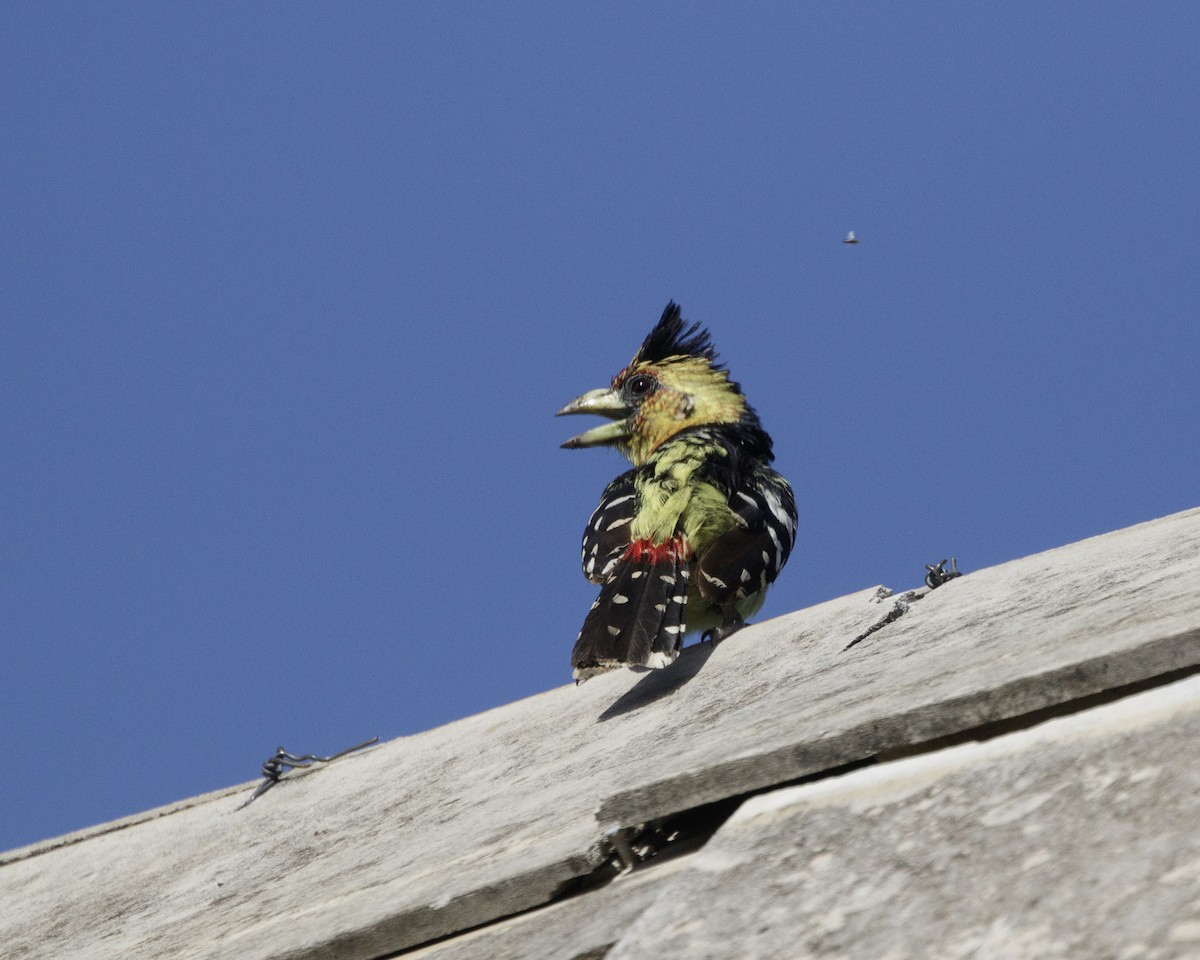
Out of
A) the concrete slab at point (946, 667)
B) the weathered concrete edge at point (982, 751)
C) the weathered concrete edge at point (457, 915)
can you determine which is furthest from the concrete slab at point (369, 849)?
the weathered concrete edge at point (982, 751)

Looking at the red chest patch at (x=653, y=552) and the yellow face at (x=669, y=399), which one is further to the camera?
the yellow face at (x=669, y=399)

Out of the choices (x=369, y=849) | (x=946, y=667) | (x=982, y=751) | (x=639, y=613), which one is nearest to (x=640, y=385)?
(x=639, y=613)

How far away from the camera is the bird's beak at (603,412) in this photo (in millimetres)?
7652

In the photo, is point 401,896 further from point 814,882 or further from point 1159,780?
point 1159,780

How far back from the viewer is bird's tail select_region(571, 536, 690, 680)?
14.1ft

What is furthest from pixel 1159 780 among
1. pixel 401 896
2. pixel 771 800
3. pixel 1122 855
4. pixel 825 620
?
pixel 825 620

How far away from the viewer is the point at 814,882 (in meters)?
1.48

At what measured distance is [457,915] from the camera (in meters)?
2.03

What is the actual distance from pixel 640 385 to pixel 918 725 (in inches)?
244

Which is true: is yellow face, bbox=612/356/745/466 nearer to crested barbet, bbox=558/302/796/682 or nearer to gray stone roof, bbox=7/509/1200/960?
crested barbet, bbox=558/302/796/682

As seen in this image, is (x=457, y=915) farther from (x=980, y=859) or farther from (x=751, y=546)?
(x=751, y=546)

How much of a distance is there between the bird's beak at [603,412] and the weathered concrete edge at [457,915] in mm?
5503

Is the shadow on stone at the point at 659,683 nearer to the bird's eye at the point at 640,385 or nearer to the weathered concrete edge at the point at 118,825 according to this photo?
the weathered concrete edge at the point at 118,825

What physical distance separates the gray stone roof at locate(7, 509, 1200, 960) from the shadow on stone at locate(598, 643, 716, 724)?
0.08 feet
